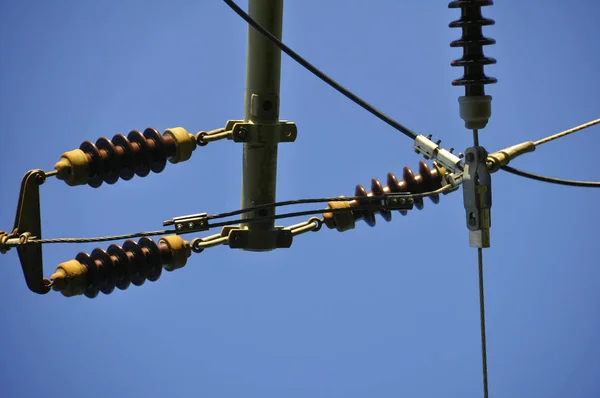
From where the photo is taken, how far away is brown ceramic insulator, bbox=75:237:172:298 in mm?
2312

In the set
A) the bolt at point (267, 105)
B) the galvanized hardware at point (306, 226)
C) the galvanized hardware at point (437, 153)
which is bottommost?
the galvanized hardware at point (306, 226)

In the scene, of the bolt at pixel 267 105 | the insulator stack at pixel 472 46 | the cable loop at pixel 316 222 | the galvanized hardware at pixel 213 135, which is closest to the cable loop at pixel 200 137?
the galvanized hardware at pixel 213 135

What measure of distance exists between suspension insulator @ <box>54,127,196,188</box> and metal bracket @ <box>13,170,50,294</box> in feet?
0.18

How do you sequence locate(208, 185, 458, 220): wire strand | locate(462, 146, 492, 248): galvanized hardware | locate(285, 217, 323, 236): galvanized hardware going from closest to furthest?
locate(462, 146, 492, 248): galvanized hardware
locate(208, 185, 458, 220): wire strand
locate(285, 217, 323, 236): galvanized hardware

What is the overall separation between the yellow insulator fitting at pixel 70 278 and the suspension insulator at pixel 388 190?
0.42 meters

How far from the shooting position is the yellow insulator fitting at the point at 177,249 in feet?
7.75

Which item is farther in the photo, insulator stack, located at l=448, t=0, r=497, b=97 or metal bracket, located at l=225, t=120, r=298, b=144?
metal bracket, located at l=225, t=120, r=298, b=144

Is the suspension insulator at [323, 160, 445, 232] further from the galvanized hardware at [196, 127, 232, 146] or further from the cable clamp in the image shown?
the galvanized hardware at [196, 127, 232, 146]

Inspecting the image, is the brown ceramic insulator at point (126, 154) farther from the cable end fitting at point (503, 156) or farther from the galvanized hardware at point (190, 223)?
the cable end fitting at point (503, 156)

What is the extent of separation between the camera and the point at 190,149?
236 centimetres

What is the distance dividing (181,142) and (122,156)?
10cm

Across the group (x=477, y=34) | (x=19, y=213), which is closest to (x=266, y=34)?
(x=477, y=34)

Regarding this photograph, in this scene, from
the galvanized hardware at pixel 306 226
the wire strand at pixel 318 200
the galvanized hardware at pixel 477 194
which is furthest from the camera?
the galvanized hardware at pixel 306 226

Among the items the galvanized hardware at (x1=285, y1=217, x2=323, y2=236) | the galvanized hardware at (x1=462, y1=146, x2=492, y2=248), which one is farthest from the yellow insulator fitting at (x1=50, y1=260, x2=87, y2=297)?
the galvanized hardware at (x1=462, y1=146, x2=492, y2=248)
